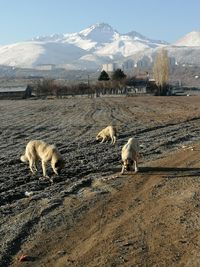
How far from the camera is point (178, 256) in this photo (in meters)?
12.0

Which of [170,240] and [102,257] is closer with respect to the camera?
[102,257]

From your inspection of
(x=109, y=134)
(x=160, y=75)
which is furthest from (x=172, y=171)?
(x=160, y=75)

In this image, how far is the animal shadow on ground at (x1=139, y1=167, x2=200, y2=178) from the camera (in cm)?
1958

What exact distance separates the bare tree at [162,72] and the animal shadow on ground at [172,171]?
107879 mm

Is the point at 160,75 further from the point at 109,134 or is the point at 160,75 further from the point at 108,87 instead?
the point at 109,134

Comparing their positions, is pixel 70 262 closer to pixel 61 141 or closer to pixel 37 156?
pixel 37 156

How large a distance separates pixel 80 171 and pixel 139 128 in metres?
17.8

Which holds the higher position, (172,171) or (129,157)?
(129,157)

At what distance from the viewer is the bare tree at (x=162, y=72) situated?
13048 centimetres

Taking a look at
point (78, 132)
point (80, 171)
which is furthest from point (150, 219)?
point (78, 132)

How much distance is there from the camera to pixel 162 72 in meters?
134

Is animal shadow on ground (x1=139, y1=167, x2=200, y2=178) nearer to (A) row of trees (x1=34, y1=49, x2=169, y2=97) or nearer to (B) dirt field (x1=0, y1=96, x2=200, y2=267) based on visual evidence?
(B) dirt field (x1=0, y1=96, x2=200, y2=267)

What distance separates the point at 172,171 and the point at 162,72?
115 metres

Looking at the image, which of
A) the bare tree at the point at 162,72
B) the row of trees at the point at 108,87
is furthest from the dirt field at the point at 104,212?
the bare tree at the point at 162,72
